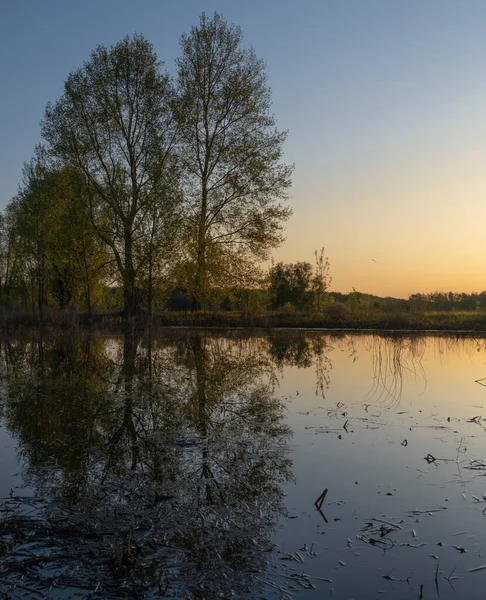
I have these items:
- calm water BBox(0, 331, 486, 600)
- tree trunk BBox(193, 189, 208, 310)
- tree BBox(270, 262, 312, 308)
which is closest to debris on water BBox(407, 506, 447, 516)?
calm water BBox(0, 331, 486, 600)

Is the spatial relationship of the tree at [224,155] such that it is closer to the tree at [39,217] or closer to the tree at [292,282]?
the tree at [39,217]

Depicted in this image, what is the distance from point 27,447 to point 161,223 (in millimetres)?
20665

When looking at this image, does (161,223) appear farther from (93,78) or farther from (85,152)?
(93,78)

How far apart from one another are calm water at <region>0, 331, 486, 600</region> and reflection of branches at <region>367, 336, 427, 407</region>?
0.39ft

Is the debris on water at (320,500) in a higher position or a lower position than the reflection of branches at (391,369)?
lower

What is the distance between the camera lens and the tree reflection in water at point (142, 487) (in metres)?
3.49

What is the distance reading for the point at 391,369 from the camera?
13516mm

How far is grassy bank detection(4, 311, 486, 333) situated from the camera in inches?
1079

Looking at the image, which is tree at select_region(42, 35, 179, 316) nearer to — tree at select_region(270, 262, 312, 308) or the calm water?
the calm water

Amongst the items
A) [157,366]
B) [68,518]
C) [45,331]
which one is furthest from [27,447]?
[45,331]

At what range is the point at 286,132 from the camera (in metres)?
27.2

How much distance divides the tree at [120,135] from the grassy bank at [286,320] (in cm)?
243

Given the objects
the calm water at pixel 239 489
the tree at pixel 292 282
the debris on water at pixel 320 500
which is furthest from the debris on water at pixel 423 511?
the tree at pixel 292 282

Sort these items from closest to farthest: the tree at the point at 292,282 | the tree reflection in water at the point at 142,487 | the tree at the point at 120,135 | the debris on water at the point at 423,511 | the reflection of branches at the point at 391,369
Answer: the tree reflection in water at the point at 142,487 → the debris on water at the point at 423,511 → the reflection of branches at the point at 391,369 → the tree at the point at 120,135 → the tree at the point at 292,282
